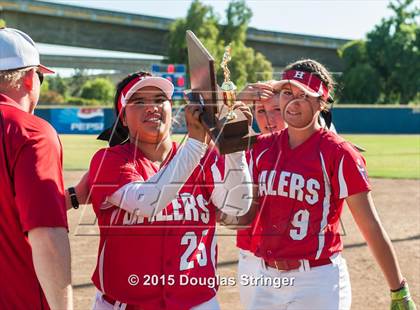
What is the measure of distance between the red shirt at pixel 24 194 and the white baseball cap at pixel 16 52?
0.15m

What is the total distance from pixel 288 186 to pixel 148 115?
0.96m

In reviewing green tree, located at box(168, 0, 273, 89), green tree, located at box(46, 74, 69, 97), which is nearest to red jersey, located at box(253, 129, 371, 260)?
green tree, located at box(168, 0, 273, 89)

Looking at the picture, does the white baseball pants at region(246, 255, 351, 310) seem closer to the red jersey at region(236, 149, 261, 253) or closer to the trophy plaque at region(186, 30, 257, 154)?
the red jersey at region(236, 149, 261, 253)

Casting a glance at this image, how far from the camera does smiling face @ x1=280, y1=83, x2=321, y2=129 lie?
357 cm

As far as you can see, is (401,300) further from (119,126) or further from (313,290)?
(119,126)

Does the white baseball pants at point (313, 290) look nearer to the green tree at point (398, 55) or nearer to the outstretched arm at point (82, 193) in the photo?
the outstretched arm at point (82, 193)

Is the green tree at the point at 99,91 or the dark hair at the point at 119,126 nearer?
the dark hair at the point at 119,126

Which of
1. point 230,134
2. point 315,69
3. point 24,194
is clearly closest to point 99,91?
point 315,69

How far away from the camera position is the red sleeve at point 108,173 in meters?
2.95

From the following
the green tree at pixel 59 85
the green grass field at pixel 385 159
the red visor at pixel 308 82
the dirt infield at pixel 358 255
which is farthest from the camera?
the green tree at pixel 59 85

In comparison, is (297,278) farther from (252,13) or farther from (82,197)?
(252,13)

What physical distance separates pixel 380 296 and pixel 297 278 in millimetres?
2935

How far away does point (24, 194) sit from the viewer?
2254 millimetres

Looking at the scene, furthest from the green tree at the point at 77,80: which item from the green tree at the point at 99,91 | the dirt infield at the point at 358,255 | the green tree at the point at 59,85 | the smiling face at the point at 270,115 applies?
the smiling face at the point at 270,115
